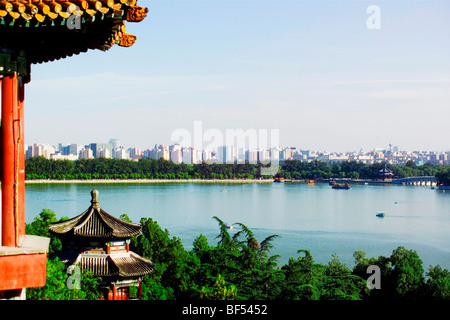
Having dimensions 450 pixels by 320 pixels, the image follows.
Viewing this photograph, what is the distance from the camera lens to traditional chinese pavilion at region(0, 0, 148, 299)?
1.64 m

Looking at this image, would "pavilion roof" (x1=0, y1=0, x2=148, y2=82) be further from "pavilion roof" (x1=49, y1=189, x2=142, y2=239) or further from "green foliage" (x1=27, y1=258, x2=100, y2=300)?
"pavilion roof" (x1=49, y1=189, x2=142, y2=239)

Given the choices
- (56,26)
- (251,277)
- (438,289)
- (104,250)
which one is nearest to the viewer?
(56,26)

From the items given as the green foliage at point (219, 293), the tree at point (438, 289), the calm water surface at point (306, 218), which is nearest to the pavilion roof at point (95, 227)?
the green foliage at point (219, 293)

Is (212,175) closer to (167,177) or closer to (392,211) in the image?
(167,177)

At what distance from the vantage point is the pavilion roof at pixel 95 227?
5.23 metres

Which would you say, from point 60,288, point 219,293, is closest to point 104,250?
point 219,293

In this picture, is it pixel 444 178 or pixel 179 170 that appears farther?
pixel 179 170

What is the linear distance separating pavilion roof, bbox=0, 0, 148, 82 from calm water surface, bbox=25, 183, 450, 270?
12.0m

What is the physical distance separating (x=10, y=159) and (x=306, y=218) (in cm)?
2178

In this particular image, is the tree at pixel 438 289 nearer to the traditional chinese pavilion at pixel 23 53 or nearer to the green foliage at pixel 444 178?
the traditional chinese pavilion at pixel 23 53

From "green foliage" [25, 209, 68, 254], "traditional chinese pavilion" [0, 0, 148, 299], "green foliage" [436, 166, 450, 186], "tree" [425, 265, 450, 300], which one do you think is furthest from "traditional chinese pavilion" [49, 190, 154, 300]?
"green foliage" [436, 166, 450, 186]

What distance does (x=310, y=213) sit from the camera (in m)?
24.9

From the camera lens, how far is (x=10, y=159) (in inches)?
71.0

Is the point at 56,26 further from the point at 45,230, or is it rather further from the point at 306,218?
the point at 306,218
